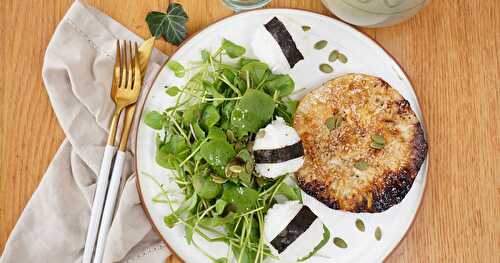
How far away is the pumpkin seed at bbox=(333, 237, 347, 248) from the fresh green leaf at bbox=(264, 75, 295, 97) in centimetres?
40

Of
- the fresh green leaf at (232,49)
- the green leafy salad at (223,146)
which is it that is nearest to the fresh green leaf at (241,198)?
the green leafy salad at (223,146)

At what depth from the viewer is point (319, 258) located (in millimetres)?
1406

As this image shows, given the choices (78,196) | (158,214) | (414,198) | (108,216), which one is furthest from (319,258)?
(78,196)

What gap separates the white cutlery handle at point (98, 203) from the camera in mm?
1368

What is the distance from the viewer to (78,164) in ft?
4.73

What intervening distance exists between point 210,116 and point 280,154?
0.21m

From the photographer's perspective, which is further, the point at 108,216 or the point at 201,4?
the point at 201,4

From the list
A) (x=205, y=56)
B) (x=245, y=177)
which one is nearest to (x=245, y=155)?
(x=245, y=177)

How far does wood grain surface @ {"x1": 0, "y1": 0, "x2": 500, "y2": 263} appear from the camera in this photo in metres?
1.47

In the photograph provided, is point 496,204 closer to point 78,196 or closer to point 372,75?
point 372,75

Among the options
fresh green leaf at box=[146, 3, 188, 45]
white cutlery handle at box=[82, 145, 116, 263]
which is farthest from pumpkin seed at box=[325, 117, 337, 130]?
white cutlery handle at box=[82, 145, 116, 263]

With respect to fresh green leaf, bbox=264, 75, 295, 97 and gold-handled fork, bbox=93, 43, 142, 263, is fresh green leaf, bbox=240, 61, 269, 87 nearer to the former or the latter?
fresh green leaf, bbox=264, 75, 295, 97

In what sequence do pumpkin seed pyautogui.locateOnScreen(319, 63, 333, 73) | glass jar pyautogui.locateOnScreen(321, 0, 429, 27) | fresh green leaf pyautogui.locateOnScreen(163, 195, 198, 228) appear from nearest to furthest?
1. glass jar pyautogui.locateOnScreen(321, 0, 429, 27)
2. fresh green leaf pyautogui.locateOnScreen(163, 195, 198, 228)
3. pumpkin seed pyautogui.locateOnScreen(319, 63, 333, 73)

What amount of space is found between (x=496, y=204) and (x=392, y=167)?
13.7 inches
